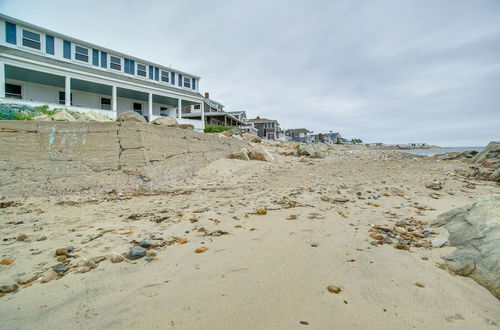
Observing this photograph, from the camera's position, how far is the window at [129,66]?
60.1 ft

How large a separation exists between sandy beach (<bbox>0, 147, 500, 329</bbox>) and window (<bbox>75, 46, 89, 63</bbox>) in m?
16.4

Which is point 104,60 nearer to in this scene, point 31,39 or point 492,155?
point 31,39

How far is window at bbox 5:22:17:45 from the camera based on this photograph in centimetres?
1313

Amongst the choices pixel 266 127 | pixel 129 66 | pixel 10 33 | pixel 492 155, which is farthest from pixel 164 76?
pixel 266 127

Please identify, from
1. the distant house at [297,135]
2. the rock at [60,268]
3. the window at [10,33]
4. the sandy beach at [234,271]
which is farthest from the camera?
the distant house at [297,135]

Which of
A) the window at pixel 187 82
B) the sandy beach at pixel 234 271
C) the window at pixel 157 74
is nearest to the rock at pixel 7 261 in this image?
the sandy beach at pixel 234 271

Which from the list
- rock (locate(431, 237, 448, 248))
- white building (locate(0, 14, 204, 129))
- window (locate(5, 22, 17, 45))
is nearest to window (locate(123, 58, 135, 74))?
white building (locate(0, 14, 204, 129))

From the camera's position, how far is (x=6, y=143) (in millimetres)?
4801

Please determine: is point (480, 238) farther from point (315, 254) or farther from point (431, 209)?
point (431, 209)

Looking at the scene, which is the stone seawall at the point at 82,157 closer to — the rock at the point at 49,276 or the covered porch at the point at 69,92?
the rock at the point at 49,276

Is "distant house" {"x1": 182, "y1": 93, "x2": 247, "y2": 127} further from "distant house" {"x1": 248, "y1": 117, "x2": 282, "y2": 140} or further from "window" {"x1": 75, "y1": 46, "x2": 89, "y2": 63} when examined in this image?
"distant house" {"x1": 248, "y1": 117, "x2": 282, "y2": 140}

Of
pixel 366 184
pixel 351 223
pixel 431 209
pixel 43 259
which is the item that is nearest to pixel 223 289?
pixel 43 259

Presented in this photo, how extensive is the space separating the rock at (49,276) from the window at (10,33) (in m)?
18.5

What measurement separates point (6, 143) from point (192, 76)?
781 inches
